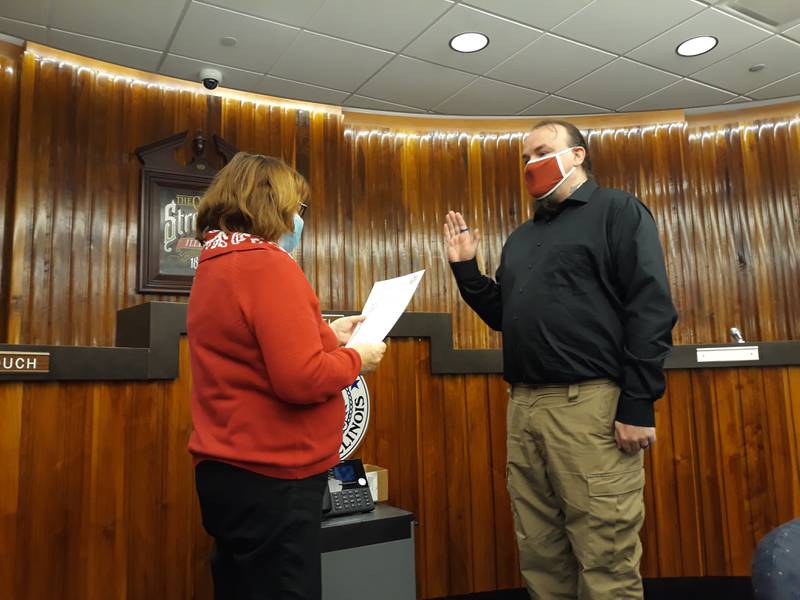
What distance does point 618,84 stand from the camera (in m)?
3.71

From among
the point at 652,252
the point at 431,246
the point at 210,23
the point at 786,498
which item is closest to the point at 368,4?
the point at 210,23

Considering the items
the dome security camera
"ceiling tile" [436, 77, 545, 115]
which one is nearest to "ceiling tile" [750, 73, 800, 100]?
"ceiling tile" [436, 77, 545, 115]

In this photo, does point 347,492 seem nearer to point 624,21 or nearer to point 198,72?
point 198,72

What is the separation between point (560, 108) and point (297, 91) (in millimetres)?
1681

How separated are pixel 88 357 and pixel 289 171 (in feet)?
4.28

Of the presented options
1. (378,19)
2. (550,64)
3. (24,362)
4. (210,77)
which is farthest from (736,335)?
(24,362)

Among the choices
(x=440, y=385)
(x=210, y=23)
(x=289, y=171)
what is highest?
(x=210, y=23)

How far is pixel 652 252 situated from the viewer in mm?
1780

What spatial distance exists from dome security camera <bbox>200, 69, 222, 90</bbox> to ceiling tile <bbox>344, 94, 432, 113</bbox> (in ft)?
2.60

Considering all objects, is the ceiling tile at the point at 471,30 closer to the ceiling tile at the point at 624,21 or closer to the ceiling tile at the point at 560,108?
the ceiling tile at the point at 624,21

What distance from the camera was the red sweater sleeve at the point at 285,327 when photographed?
4.01 feet

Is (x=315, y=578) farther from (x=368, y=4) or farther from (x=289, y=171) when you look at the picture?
(x=368, y=4)

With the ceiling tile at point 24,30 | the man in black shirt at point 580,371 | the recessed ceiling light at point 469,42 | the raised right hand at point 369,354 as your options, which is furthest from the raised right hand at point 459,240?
the ceiling tile at point 24,30

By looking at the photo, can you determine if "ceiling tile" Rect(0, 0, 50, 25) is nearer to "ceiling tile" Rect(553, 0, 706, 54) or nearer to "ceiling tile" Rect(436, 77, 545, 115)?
"ceiling tile" Rect(436, 77, 545, 115)
